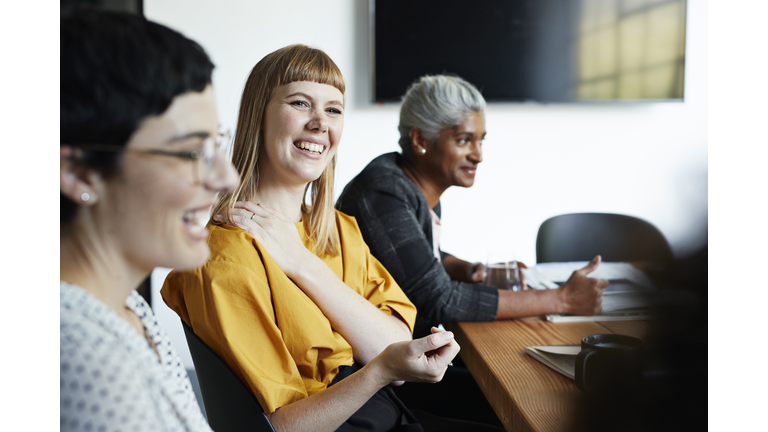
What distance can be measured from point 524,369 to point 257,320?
488 millimetres

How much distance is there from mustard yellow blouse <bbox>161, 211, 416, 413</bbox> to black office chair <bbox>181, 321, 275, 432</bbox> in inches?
0.7

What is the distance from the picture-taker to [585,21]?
287 centimetres

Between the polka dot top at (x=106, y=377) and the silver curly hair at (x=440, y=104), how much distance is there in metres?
1.37

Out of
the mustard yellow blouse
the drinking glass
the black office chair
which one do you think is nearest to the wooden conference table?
the drinking glass

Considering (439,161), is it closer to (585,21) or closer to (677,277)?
(677,277)

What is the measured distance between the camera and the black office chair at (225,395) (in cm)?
85

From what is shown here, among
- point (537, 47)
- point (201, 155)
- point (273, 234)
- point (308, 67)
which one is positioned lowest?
point (273, 234)

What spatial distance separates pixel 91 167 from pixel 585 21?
2.90 m

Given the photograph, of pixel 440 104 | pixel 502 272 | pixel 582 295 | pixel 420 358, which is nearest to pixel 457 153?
pixel 440 104

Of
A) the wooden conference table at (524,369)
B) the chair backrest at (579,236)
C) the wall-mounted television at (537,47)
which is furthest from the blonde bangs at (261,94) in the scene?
the wall-mounted television at (537,47)

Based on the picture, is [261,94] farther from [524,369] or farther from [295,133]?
[524,369]

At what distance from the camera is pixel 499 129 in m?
2.92

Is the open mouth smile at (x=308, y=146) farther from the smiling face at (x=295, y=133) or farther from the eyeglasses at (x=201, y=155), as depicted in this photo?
the eyeglasses at (x=201, y=155)
